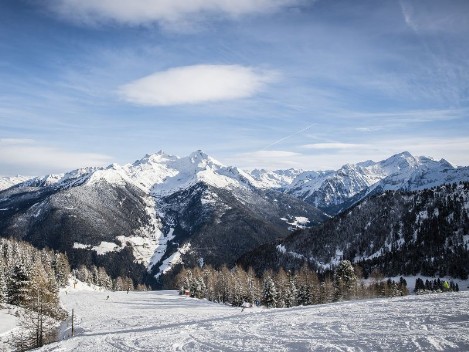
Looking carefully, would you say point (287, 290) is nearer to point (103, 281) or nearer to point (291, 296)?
point (291, 296)

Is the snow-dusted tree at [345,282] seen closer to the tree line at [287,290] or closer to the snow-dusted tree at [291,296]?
the tree line at [287,290]

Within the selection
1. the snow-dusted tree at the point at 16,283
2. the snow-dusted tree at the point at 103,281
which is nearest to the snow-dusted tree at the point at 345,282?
the snow-dusted tree at the point at 16,283

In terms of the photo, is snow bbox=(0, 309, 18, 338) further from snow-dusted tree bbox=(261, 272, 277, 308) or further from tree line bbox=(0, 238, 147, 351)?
snow-dusted tree bbox=(261, 272, 277, 308)

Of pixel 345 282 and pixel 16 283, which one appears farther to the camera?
pixel 345 282

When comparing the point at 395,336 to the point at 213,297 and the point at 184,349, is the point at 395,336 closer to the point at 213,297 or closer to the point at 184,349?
the point at 184,349

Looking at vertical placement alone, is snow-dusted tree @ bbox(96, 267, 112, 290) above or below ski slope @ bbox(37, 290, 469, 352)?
below

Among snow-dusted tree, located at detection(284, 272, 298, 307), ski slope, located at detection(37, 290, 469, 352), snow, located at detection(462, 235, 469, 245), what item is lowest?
snow-dusted tree, located at detection(284, 272, 298, 307)

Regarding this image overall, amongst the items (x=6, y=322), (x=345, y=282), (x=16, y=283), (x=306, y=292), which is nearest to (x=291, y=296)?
(x=306, y=292)

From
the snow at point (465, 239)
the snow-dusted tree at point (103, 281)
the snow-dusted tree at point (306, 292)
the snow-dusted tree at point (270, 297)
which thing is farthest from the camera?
the snow at point (465, 239)

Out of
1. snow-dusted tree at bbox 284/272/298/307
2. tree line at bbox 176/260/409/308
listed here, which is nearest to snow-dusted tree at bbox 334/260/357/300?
tree line at bbox 176/260/409/308

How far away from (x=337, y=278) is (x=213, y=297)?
4730 centimetres

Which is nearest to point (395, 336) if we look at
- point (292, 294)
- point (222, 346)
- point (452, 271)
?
point (222, 346)

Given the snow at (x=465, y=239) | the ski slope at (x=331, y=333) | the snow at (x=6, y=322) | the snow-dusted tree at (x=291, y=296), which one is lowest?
the snow-dusted tree at (x=291, y=296)

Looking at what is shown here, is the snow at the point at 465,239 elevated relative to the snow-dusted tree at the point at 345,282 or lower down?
elevated
